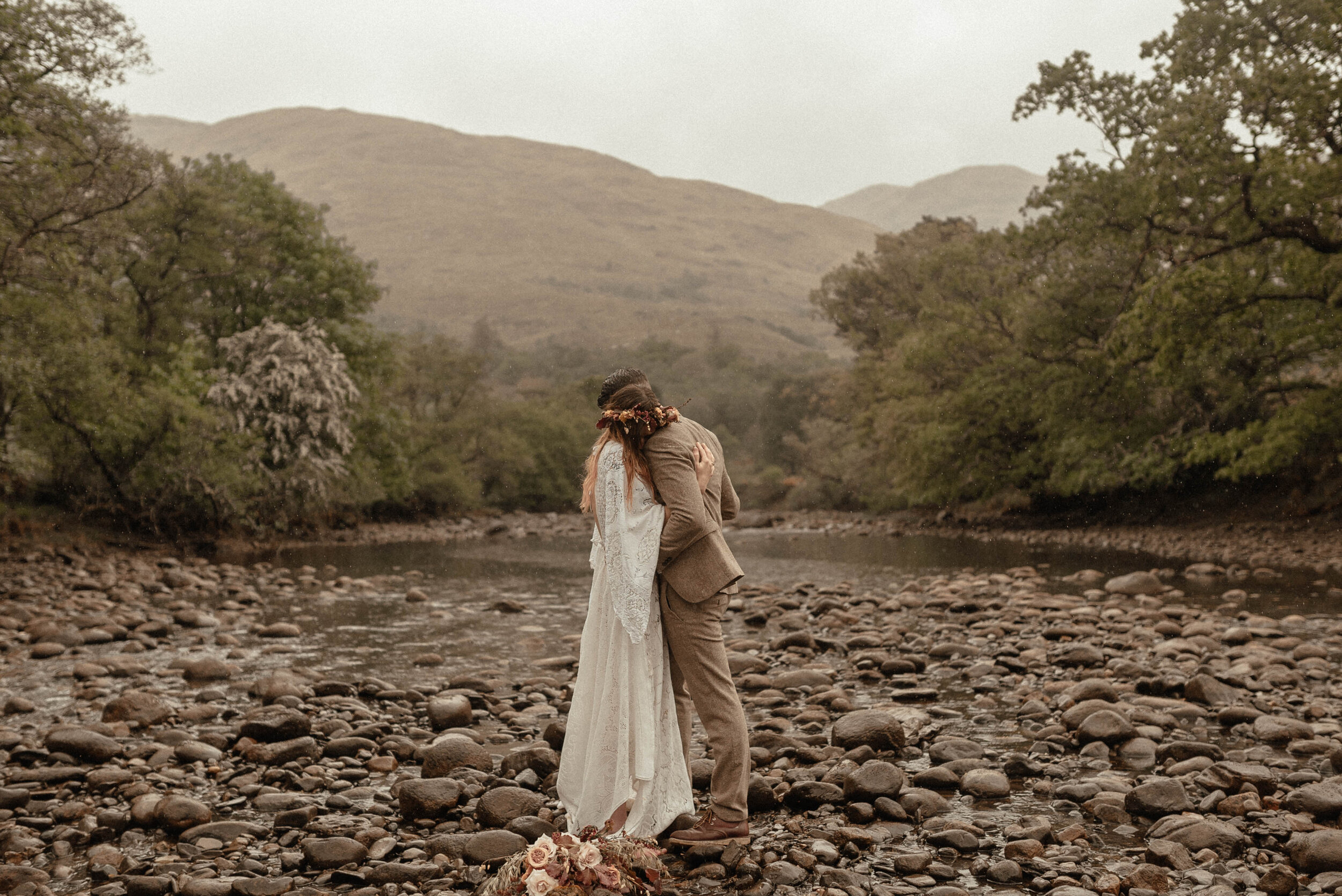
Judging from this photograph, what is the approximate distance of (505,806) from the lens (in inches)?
230

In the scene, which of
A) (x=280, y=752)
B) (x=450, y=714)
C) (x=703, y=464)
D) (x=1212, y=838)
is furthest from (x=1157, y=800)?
(x=280, y=752)

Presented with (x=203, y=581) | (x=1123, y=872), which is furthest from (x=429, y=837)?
(x=203, y=581)

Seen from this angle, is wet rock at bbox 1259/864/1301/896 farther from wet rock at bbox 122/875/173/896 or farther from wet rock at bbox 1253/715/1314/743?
wet rock at bbox 122/875/173/896

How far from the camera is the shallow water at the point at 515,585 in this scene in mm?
12258

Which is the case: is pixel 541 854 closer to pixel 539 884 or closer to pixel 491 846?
pixel 539 884

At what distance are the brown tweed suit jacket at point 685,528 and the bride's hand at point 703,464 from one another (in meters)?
0.04

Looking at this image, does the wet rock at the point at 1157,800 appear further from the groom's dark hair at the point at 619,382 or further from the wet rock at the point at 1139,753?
the groom's dark hair at the point at 619,382

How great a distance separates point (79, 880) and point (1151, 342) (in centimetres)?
2331

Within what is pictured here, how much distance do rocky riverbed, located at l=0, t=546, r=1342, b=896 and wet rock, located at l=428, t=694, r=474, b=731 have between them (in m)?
0.03

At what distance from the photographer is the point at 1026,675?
380 inches

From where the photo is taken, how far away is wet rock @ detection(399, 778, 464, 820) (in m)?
5.94

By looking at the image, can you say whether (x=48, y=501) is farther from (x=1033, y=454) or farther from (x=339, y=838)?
(x=1033, y=454)

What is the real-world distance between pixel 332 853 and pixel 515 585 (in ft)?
50.7

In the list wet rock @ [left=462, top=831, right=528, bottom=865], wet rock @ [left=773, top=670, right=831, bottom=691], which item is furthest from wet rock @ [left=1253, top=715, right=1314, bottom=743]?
wet rock @ [left=462, top=831, right=528, bottom=865]
